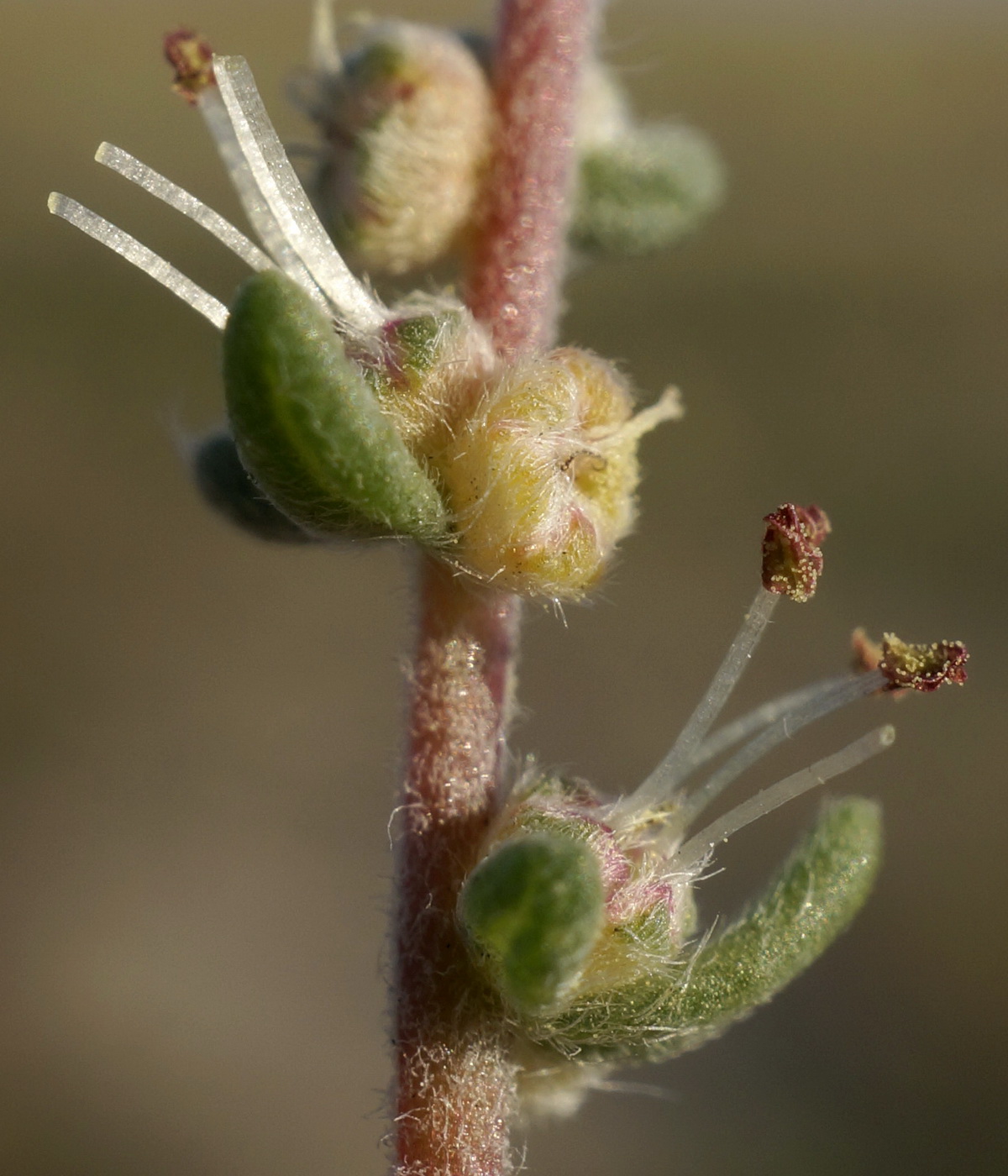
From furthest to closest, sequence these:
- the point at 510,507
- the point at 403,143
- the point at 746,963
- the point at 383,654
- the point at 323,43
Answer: the point at 383,654 < the point at 323,43 < the point at 403,143 < the point at 746,963 < the point at 510,507

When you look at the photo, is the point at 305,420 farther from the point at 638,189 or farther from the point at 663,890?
the point at 638,189

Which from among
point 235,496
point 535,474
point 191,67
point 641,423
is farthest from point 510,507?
point 191,67

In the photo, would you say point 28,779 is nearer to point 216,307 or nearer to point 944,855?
point 944,855

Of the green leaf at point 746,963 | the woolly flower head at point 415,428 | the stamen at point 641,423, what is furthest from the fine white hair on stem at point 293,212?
the green leaf at point 746,963

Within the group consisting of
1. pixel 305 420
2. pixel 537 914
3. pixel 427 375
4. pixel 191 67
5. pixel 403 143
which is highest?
pixel 403 143

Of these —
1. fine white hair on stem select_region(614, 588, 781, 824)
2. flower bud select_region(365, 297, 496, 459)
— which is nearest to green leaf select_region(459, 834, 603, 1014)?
fine white hair on stem select_region(614, 588, 781, 824)

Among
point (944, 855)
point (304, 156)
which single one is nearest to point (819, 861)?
point (304, 156)

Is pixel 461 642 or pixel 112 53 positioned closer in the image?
pixel 461 642

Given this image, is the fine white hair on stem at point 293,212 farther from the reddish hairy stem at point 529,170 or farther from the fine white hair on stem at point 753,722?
the fine white hair on stem at point 753,722
